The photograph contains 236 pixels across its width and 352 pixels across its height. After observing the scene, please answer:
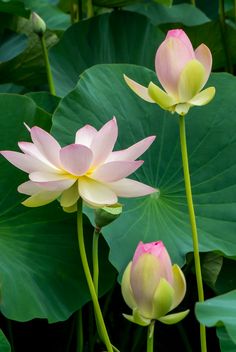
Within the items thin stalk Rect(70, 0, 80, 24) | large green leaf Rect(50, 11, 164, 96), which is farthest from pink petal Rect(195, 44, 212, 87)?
thin stalk Rect(70, 0, 80, 24)

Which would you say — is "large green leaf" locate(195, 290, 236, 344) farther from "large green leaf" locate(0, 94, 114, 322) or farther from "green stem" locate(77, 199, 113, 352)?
"large green leaf" locate(0, 94, 114, 322)

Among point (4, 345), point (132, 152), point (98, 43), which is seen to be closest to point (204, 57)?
point (132, 152)

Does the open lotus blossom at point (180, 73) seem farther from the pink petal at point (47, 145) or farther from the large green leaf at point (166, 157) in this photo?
the large green leaf at point (166, 157)

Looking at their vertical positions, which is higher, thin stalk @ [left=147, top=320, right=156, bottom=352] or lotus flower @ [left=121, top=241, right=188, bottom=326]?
lotus flower @ [left=121, top=241, right=188, bottom=326]

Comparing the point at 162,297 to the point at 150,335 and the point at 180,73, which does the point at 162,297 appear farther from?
the point at 180,73

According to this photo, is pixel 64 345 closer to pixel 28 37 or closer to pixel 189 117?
pixel 189 117
